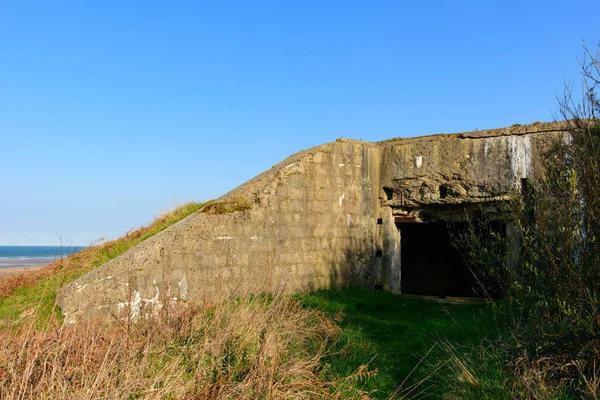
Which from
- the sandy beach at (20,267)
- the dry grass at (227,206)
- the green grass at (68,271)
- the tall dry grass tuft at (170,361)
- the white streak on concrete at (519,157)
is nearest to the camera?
the tall dry grass tuft at (170,361)

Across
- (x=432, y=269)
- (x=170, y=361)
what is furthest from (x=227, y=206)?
(x=432, y=269)

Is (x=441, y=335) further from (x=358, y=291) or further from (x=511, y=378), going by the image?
(x=358, y=291)

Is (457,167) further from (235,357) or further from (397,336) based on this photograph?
(235,357)

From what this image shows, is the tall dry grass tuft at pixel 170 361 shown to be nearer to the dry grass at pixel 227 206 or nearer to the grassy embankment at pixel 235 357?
the grassy embankment at pixel 235 357

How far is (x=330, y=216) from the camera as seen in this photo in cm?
897

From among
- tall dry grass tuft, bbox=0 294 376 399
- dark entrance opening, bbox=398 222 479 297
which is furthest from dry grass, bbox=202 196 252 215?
dark entrance opening, bbox=398 222 479 297

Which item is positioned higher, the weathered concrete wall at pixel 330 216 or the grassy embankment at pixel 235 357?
the weathered concrete wall at pixel 330 216

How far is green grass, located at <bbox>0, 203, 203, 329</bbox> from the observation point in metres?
8.22

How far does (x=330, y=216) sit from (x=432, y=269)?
6511 millimetres

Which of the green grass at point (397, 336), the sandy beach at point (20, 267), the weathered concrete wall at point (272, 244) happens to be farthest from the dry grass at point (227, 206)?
the sandy beach at point (20, 267)

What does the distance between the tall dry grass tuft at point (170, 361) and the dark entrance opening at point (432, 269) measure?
9.87 metres

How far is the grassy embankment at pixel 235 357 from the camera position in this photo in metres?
3.32

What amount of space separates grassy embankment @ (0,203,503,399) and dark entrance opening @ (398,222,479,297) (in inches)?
290

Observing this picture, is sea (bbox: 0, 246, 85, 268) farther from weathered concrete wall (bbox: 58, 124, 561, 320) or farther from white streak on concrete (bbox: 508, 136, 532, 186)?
white streak on concrete (bbox: 508, 136, 532, 186)
